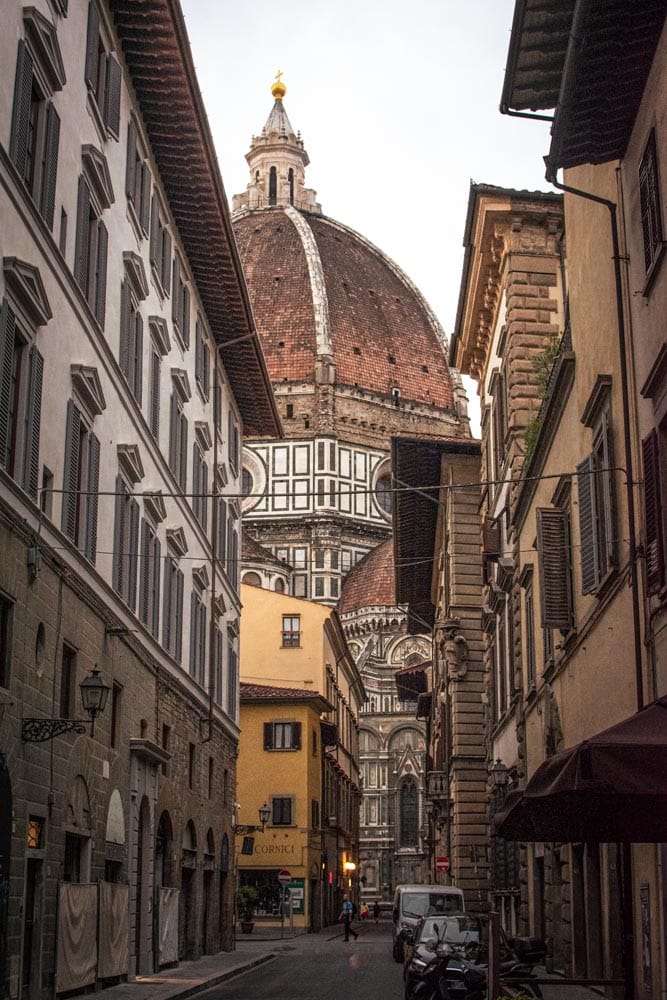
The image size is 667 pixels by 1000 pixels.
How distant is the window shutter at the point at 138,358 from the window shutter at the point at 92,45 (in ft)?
15.0

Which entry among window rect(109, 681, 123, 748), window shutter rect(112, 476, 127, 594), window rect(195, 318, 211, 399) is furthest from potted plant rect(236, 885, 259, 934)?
window shutter rect(112, 476, 127, 594)

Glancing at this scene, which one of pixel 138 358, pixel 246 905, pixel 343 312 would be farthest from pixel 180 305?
pixel 343 312

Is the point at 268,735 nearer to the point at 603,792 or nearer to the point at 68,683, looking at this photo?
the point at 68,683

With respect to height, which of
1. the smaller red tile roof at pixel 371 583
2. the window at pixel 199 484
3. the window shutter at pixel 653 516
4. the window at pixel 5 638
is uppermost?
the smaller red tile roof at pixel 371 583

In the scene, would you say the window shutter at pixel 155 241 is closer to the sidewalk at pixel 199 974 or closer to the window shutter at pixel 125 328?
the window shutter at pixel 125 328

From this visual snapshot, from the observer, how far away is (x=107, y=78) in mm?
21422

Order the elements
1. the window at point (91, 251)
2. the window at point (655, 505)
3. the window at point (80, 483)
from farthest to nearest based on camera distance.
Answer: the window at point (91, 251)
the window at point (80, 483)
the window at point (655, 505)

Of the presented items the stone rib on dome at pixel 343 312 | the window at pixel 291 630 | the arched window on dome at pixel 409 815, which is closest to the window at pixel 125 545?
the window at pixel 291 630

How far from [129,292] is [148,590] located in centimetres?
515

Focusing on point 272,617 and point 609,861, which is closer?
point 609,861

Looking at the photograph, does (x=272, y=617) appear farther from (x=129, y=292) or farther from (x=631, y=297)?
(x=631, y=297)

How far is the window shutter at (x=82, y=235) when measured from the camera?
63.0 feet

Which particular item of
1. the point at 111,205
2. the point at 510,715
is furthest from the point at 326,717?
the point at 111,205

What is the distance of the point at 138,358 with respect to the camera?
2397cm
